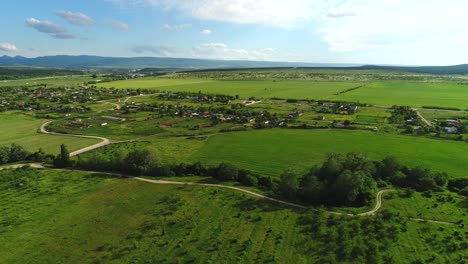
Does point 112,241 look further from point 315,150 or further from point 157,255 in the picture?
point 315,150

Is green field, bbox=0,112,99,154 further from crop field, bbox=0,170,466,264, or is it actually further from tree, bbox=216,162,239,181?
tree, bbox=216,162,239,181

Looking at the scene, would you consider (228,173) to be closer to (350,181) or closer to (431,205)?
(350,181)

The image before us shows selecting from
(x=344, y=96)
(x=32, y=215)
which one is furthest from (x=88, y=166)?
(x=344, y=96)

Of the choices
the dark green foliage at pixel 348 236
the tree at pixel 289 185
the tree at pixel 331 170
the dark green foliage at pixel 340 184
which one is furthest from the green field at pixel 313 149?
the dark green foliage at pixel 348 236

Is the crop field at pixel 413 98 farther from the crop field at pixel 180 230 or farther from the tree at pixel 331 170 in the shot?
the crop field at pixel 180 230

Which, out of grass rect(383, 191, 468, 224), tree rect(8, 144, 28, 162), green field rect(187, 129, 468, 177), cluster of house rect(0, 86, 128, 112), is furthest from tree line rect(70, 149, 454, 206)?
cluster of house rect(0, 86, 128, 112)
